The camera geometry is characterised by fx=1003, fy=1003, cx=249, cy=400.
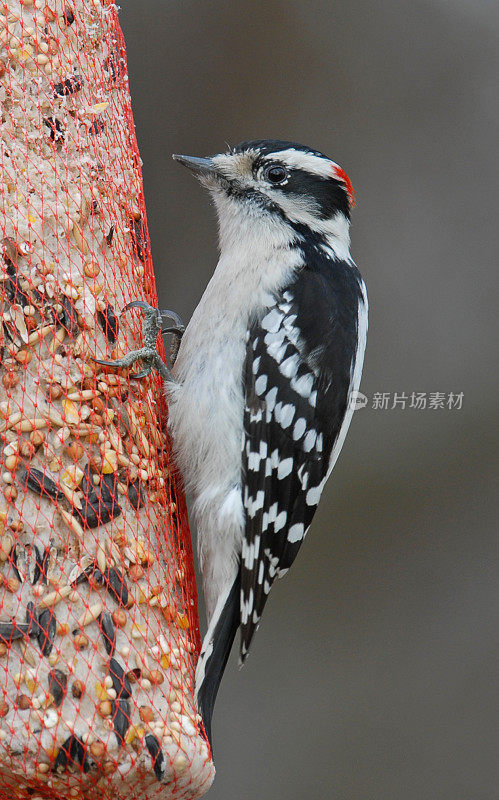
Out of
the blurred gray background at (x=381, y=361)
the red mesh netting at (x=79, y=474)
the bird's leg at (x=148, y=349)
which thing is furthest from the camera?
the blurred gray background at (x=381, y=361)

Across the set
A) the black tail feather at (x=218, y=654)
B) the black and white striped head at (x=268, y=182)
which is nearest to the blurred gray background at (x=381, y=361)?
the black and white striped head at (x=268, y=182)

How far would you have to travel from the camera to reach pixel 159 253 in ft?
15.5

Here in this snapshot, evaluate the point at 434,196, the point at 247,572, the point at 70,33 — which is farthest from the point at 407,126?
the point at 247,572

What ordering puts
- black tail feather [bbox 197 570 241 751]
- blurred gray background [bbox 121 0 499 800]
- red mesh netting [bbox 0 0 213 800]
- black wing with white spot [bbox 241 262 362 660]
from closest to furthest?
red mesh netting [bbox 0 0 213 800]
black tail feather [bbox 197 570 241 751]
black wing with white spot [bbox 241 262 362 660]
blurred gray background [bbox 121 0 499 800]

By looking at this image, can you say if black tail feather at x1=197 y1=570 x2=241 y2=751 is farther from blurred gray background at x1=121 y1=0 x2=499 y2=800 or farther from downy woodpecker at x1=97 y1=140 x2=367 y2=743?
blurred gray background at x1=121 y1=0 x2=499 y2=800

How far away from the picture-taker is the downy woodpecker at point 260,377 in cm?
264

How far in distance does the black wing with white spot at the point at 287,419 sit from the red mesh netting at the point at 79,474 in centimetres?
19

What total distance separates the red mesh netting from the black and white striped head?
39 centimetres

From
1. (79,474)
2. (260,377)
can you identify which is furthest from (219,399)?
(79,474)

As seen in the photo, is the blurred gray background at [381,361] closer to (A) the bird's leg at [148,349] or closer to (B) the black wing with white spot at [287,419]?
(B) the black wing with white spot at [287,419]

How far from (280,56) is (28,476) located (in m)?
3.14

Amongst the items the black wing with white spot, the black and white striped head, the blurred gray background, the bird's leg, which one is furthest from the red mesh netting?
the blurred gray background

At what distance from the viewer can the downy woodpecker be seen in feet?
8.68

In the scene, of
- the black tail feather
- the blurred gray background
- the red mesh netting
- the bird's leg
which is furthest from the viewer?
the blurred gray background
